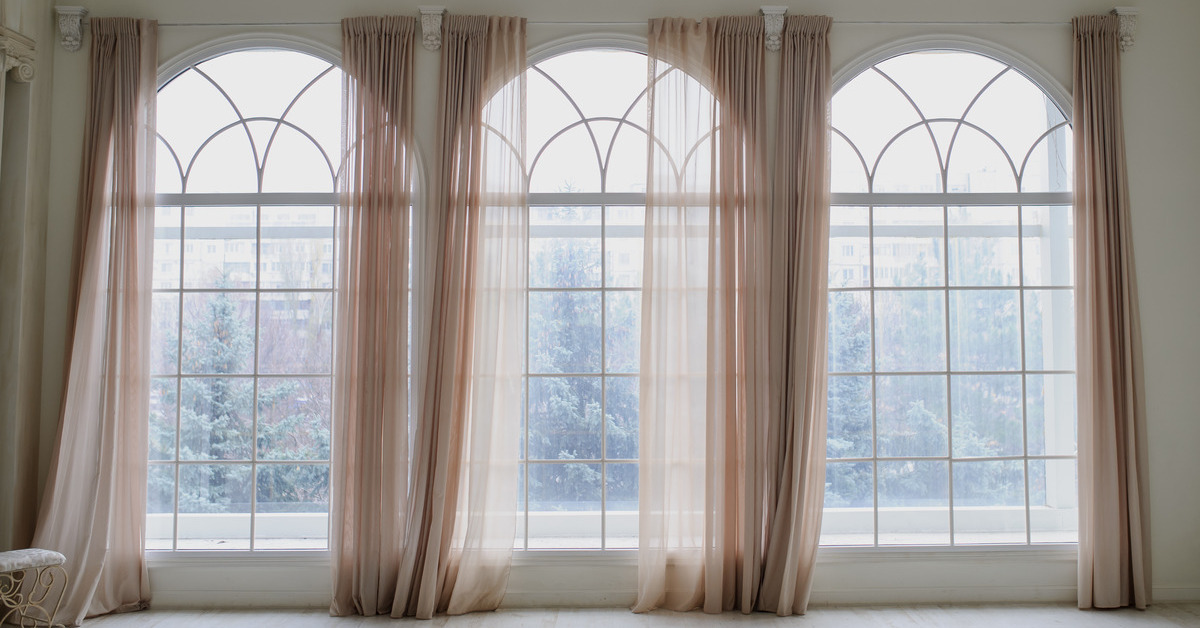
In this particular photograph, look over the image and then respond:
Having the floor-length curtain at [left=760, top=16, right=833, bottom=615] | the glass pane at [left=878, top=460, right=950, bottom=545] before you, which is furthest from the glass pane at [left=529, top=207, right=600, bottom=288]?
the glass pane at [left=878, top=460, right=950, bottom=545]

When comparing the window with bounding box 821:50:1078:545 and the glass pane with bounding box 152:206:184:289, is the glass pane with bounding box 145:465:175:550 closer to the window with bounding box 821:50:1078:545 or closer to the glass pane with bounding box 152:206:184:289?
the glass pane with bounding box 152:206:184:289

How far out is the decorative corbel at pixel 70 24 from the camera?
13.7ft

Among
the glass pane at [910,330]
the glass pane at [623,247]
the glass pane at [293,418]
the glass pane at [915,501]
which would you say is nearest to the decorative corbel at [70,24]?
the glass pane at [293,418]

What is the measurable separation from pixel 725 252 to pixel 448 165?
158cm

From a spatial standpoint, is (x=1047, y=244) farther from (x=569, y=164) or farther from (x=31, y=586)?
(x=31, y=586)

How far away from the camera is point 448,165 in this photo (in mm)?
4105

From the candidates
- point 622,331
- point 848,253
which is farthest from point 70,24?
point 848,253

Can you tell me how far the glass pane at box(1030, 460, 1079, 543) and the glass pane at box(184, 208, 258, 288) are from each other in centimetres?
460

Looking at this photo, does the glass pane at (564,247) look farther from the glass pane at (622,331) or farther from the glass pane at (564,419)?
the glass pane at (564,419)

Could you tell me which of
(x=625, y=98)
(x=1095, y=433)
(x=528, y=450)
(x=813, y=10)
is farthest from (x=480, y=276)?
(x=1095, y=433)

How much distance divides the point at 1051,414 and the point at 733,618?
2.17 meters

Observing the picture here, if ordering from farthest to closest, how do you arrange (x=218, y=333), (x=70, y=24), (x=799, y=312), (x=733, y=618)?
(x=218, y=333) < (x=70, y=24) < (x=799, y=312) < (x=733, y=618)

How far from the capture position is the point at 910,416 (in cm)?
427

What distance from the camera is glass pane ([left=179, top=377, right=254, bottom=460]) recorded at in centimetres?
423
